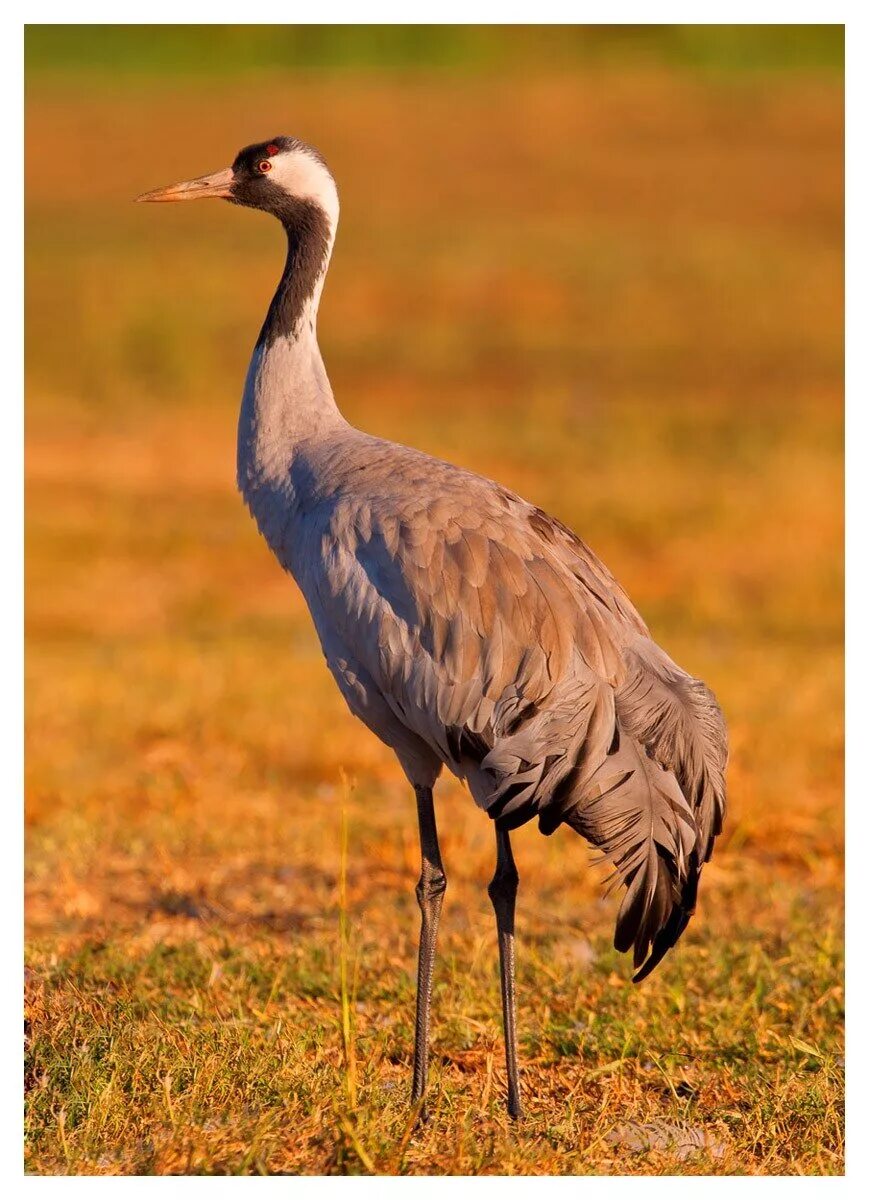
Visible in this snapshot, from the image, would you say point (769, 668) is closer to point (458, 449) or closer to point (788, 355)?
point (458, 449)

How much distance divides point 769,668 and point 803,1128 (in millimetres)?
4732

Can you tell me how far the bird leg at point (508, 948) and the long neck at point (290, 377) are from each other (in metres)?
1.12

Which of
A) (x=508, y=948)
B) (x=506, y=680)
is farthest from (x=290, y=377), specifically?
(x=508, y=948)

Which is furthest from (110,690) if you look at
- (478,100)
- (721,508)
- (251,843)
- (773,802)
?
(478,100)

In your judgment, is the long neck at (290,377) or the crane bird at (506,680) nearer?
the crane bird at (506,680)

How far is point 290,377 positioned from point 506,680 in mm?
1199

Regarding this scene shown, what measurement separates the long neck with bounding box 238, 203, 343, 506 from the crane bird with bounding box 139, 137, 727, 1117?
221 mm

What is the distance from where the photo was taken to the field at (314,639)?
12.7 ft

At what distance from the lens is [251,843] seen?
5.79 m

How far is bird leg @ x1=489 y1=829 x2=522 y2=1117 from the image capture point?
374cm

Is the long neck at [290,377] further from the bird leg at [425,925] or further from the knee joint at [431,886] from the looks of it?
the knee joint at [431,886]

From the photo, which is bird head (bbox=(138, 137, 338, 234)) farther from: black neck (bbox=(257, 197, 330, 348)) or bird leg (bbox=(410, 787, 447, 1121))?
bird leg (bbox=(410, 787, 447, 1121))

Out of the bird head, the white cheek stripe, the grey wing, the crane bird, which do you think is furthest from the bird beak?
the grey wing

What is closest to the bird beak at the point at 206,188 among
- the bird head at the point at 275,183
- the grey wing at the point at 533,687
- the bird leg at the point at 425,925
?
the bird head at the point at 275,183
